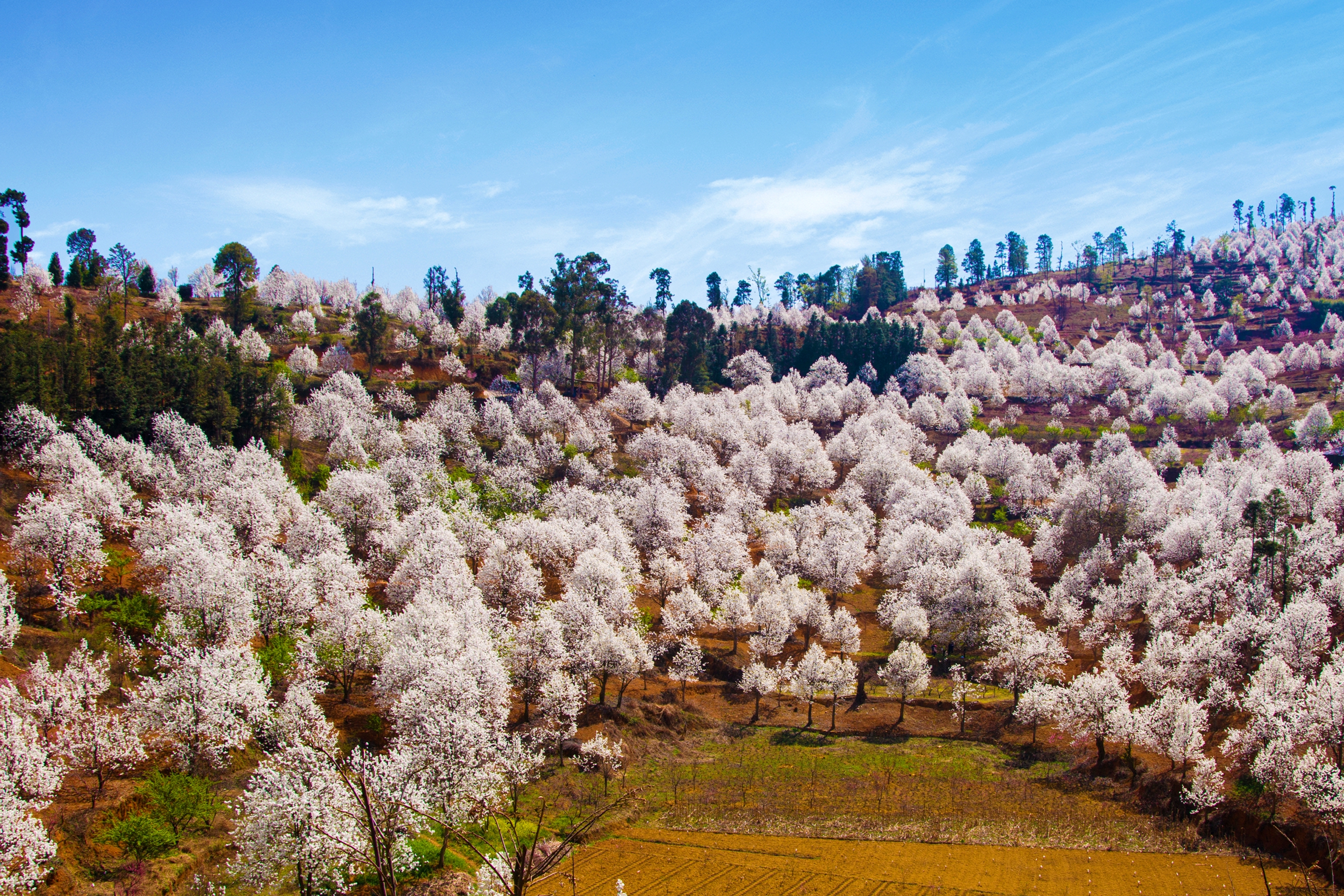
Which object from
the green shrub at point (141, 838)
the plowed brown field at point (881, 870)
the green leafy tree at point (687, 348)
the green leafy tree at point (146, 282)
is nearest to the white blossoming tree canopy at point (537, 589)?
the green shrub at point (141, 838)

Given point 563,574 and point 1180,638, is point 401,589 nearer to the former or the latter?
point 563,574

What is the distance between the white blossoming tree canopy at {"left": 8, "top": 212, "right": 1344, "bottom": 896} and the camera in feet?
122

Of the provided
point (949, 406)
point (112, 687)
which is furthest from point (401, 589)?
point (949, 406)

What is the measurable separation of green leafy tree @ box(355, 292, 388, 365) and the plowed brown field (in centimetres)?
10528

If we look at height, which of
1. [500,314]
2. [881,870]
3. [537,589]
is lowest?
[881,870]

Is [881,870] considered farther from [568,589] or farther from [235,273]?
[235,273]

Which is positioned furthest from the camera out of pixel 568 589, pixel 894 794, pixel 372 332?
pixel 372 332

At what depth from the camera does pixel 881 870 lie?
36.9 m

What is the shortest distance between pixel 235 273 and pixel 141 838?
128 m

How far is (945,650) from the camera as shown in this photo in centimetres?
7050

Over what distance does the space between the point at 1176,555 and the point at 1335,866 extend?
2051 inches

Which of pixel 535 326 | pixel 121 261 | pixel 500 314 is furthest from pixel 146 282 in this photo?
pixel 535 326

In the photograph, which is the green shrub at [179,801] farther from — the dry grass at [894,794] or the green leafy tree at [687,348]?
the green leafy tree at [687,348]

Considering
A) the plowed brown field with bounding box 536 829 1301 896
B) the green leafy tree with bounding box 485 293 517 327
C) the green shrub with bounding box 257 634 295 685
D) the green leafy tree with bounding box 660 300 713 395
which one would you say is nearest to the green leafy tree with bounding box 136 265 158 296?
the green leafy tree with bounding box 485 293 517 327
